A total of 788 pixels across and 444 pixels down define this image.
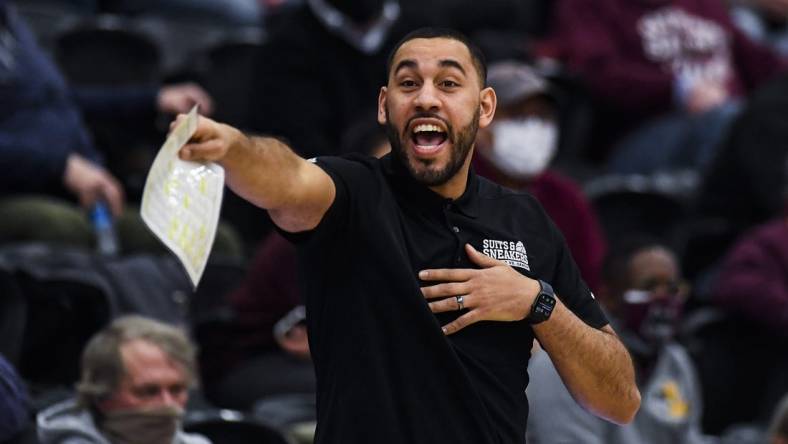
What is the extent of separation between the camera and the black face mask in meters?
6.88

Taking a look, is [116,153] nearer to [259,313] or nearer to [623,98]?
[259,313]

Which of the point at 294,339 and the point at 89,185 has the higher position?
the point at 89,185

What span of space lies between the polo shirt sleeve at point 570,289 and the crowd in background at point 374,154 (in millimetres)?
1551

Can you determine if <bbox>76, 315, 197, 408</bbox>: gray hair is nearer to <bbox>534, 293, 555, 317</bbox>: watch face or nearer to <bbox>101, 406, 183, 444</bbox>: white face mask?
<bbox>101, 406, 183, 444</bbox>: white face mask

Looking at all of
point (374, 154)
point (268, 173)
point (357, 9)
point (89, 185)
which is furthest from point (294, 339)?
point (268, 173)

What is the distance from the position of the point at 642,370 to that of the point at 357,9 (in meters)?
2.12

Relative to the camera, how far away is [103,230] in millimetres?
5719

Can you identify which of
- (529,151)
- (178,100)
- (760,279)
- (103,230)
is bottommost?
(760,279)

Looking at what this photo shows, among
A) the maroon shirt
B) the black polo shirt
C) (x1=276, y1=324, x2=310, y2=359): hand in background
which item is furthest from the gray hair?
the maroon shirt

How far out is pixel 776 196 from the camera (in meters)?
7.26

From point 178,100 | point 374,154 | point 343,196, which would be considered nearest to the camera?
point 343,196

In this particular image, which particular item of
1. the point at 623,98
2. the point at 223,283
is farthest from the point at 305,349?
the point at 623,98

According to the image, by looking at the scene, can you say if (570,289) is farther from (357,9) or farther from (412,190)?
(357,9)

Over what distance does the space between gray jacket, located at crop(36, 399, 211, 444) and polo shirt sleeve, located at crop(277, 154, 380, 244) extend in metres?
1.61
